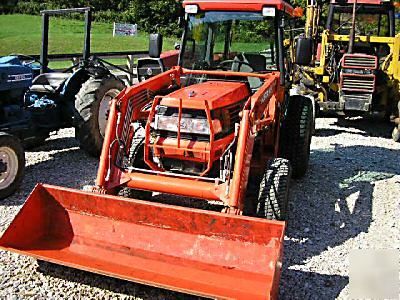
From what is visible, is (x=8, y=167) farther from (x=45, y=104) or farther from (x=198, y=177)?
(x=198, y=177)

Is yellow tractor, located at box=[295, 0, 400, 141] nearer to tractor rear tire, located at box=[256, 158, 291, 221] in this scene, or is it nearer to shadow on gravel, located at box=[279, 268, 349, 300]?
tractor rear tire, located at box=[256, 158, 291, 221]

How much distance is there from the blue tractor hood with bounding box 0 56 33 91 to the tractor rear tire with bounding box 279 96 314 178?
3116 mm

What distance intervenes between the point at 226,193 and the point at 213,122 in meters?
0.70

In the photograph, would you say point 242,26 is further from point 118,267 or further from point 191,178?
point 118,267

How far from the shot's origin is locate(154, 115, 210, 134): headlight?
15.3 ft

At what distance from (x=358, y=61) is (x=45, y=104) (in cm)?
559

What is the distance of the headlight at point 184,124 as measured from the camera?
4656 millimetres

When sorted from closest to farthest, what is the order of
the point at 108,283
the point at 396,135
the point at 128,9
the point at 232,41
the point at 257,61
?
the point at 108,283 → the point at 257,61 → the point at 232,41 → the point at 396,135 → the point at 128,9

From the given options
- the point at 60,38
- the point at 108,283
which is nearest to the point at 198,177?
the point at 108,283

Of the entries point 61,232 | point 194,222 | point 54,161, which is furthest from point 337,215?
point 54,161

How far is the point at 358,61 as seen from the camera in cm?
956

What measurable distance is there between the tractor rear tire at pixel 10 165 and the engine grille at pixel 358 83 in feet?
19.9

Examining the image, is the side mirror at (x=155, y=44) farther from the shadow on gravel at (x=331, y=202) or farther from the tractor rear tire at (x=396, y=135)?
the tractor rear tire at (x=396, y=135)

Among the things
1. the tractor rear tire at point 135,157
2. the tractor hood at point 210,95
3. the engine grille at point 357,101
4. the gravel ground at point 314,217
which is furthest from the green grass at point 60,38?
the tractor rear tire at point 135,157
